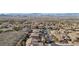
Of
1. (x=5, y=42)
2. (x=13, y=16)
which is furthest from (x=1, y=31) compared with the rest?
(x=13, y=16)
